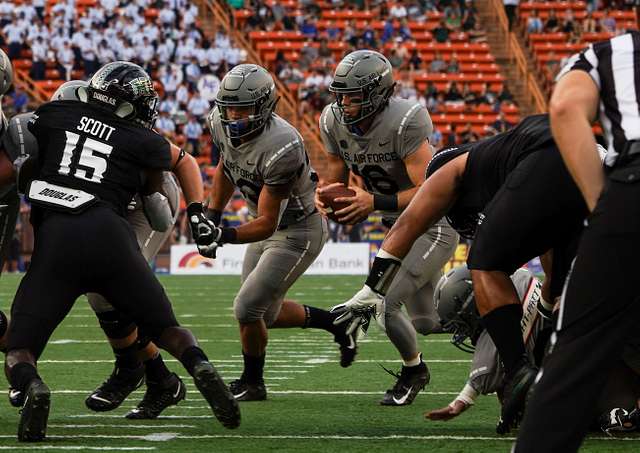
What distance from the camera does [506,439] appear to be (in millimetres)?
4707

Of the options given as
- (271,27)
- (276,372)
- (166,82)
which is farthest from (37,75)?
(276,372)

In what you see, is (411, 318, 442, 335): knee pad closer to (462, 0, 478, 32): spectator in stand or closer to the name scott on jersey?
the name scott on jersey

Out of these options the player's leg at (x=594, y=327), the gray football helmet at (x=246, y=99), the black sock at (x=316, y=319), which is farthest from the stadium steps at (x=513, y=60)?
the player's leg at (x=594, y=327)

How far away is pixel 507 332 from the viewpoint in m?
4.38

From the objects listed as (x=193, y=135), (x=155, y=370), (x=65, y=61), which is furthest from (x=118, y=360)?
(x=65, y=61)

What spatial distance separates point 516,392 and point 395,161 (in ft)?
7.90

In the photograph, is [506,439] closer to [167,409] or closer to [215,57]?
[167,409]

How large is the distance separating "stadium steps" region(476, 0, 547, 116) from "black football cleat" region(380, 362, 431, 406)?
16521 millimetres

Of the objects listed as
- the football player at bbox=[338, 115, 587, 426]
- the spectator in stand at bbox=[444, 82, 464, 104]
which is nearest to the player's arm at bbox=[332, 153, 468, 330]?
the football player at bbox=[338, 115, 587, 426]

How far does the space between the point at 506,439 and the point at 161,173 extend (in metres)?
1.66

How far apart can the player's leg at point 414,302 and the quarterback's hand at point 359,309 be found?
1.46 m

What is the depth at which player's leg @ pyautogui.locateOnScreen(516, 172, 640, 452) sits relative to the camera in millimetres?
3139

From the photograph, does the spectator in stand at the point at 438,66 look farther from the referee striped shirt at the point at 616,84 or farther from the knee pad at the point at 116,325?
the referee striped shirt at the point at 616,84

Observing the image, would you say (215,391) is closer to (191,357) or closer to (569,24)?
(191,357)
